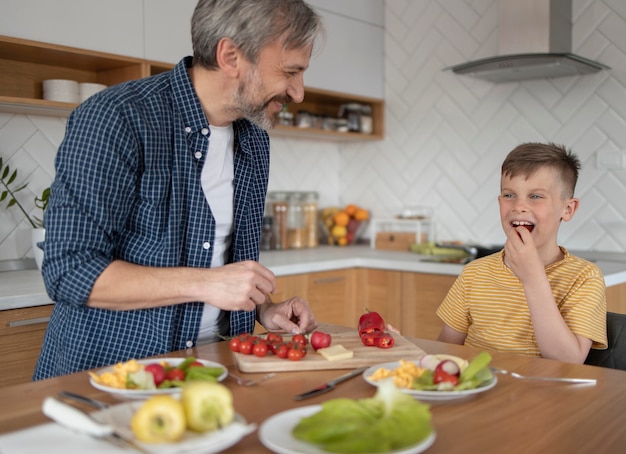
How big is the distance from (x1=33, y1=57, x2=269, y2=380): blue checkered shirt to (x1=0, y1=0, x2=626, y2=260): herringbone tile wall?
154 cm

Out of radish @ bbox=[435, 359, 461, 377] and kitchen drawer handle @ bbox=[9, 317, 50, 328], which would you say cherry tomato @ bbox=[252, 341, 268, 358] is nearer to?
radish @ bbox=[435, 359, 461, 377]

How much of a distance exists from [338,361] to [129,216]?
52cm

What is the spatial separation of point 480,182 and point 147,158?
2.42m

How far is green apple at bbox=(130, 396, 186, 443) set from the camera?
2.63 ft

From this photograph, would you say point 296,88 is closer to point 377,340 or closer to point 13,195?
point 377,340

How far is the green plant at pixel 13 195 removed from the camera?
267cm

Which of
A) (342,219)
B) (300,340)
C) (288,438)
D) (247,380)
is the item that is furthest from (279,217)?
(288,438)


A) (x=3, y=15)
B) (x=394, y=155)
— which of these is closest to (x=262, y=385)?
(x=3, y=15)

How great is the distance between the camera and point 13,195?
2.77 m

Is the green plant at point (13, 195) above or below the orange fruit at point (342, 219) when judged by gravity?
above

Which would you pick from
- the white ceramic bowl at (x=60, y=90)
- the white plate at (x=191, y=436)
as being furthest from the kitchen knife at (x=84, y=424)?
the white ceramic bowl at (x=60, y=90)

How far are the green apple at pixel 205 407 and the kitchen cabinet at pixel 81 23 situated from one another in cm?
204

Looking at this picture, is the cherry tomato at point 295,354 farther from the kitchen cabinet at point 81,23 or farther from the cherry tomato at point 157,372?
the kitchen cabinet at point 81,23

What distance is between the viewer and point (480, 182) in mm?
3547
